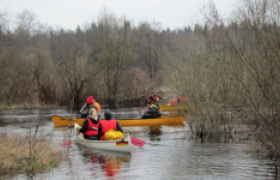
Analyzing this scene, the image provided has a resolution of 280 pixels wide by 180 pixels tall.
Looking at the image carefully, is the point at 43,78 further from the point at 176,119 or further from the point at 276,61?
the point at 276,61

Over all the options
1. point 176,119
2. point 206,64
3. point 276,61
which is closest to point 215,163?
point 276,61

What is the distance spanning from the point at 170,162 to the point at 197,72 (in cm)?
527

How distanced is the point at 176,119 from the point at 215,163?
831 cm

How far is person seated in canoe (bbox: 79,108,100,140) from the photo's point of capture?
41.1 ft

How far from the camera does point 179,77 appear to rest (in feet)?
48.4

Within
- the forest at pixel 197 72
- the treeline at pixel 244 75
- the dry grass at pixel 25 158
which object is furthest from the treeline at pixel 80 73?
the dry grass at pixel 25 158

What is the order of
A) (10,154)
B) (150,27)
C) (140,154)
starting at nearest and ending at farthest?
(10,154) → (140,154) → (150,27)

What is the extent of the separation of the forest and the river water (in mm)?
938

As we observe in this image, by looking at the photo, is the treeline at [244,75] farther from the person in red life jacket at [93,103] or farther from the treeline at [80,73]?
the treeline at [80,73]

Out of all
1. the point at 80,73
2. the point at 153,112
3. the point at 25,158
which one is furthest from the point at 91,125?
the point at 80,73

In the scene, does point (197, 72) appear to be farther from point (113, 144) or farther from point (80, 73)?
point (80, 73)

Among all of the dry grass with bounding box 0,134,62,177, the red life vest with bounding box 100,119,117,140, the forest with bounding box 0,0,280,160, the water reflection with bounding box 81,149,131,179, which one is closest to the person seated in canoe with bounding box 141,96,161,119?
the forest with bounding box 0,0,280,160

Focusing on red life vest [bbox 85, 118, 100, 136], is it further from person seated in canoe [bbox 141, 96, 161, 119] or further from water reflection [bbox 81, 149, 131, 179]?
person seated in canoe [bbox 141, 96, 161, 119]

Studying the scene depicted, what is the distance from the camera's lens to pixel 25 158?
27.7 ft
